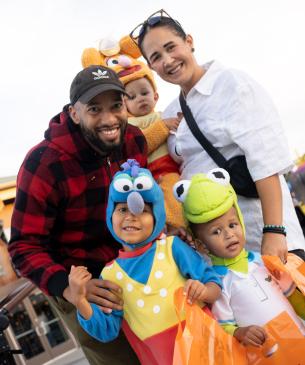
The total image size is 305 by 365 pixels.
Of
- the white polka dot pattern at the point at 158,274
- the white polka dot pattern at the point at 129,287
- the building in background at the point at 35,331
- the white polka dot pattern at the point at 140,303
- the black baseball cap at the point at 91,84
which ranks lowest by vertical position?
the building in background at the point at 35,331

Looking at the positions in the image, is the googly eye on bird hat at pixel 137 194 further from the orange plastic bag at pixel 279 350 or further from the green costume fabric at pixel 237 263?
the orange plastic bag at pixel 279 350

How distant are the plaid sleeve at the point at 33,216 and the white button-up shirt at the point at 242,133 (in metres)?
0.73

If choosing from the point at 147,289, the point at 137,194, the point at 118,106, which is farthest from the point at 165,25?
the point at 147,289

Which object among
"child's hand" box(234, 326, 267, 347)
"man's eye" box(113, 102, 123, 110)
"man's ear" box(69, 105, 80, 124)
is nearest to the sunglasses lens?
"man's eye" box(113, 102, 123, 110)

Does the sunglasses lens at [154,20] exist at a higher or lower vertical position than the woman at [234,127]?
higher

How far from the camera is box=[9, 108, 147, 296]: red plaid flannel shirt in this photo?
Result: 2.07m

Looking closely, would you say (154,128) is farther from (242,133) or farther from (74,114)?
(242,133)

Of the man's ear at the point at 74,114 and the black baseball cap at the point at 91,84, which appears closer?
the black baseball cap at the point at 91,84

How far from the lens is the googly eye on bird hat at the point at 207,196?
5.99 feet

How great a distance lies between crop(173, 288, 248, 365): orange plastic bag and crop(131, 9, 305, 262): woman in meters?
0.46

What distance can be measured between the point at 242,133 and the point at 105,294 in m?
0.96

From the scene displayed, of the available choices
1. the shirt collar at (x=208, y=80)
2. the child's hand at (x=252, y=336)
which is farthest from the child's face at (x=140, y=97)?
the child's hand at (x=252, y=336)

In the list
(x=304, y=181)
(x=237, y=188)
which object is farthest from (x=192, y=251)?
(x=304, y=181)

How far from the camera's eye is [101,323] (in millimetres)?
1708
